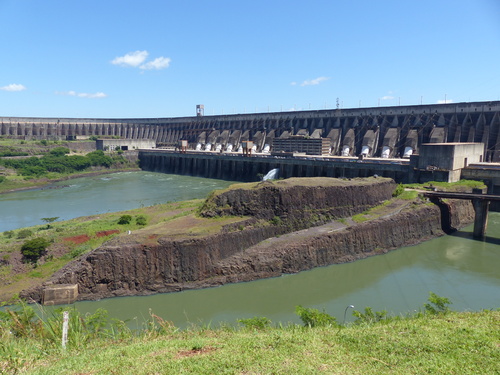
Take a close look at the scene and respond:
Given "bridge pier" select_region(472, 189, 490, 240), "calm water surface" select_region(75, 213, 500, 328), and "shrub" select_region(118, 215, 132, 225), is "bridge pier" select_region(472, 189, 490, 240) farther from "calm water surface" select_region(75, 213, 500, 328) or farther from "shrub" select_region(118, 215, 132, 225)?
"shrub" select_region(118, 215, 132, 225)

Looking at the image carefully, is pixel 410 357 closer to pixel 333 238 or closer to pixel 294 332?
pixel 294 332

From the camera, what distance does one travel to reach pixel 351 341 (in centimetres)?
1295

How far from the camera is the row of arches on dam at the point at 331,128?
66.8 m

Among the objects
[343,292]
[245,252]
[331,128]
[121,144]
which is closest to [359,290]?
[343,292]

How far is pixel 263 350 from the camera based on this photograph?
12102mm

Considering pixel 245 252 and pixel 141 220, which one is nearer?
pixel 245 252

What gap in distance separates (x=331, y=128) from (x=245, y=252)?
62973mm

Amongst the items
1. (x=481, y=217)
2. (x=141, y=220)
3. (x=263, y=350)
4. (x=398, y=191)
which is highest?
(x=398, y=191)

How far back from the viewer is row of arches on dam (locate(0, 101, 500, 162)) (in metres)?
66.8

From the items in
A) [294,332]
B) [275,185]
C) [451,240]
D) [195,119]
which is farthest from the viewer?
[195,119]

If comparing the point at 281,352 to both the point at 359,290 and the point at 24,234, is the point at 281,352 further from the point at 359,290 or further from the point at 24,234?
the point at 24,234

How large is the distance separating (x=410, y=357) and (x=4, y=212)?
5616cm

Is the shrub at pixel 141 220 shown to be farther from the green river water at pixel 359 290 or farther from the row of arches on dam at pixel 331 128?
the row of arches on dam at pixel 331 128

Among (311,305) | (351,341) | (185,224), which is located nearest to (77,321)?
(351,341)
